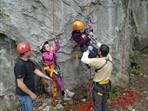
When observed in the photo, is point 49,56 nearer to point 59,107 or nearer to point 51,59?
point 51,59

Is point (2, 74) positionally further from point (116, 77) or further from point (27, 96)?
point (116, 77)

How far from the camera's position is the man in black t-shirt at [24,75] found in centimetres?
684

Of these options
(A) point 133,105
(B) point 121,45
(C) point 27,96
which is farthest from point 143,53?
(C) point 27,96

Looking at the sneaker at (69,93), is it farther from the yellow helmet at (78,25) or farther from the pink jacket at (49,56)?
the yellow helmet at (78,25)

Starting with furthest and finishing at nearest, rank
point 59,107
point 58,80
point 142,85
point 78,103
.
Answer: point 142,85, point 78,103, point 59,107, point 58,80

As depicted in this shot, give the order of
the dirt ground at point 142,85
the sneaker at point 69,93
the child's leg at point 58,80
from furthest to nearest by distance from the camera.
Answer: the dirt ground at point 142,85 → the sneaker at point 69,93 → the child's leg at point 58,80

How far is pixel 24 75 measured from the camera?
695 cm

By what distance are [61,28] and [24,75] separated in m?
2.22

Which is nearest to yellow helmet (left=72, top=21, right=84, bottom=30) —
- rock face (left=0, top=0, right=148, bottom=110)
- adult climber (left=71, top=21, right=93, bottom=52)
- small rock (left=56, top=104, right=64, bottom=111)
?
adult climber (left=71, top=21, right=93, bottom=52)

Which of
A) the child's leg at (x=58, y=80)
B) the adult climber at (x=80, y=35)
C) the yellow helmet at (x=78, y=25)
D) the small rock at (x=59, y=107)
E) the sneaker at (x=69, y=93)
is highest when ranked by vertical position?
the yellow helmet at (x=78, y=25)

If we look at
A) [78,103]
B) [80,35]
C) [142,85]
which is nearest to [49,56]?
[80,35]

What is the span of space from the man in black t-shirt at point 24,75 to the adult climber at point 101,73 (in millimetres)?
1224

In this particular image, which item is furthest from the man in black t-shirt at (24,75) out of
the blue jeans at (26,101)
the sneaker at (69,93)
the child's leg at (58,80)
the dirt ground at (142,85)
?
the dirt ground at (142,85)

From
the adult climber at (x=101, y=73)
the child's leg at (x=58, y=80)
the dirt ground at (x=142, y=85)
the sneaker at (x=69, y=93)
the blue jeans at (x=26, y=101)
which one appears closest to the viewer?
the blue jeans at (x=26, y=101)
